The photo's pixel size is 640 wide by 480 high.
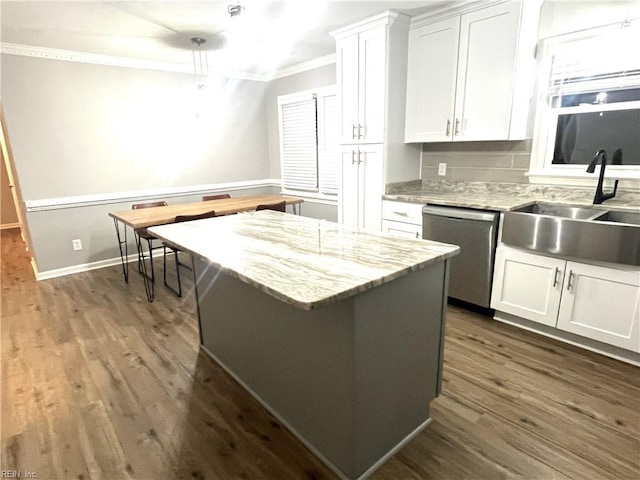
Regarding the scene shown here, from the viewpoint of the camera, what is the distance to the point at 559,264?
2.33 meters

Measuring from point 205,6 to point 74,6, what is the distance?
3.12 feet

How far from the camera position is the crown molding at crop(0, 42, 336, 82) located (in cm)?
350

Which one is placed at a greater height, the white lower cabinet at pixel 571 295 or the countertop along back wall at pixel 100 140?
the countertop along back wall at pixel 100 140

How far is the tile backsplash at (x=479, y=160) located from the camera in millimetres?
2957

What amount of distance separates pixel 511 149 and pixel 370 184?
4.05ft

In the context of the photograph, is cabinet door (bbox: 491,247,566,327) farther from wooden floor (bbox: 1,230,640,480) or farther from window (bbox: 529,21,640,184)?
window (bbox: 529,21,640,184)

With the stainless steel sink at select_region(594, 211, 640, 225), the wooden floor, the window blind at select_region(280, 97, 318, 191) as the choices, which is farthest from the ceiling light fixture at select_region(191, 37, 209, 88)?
the stainless steel sink at select_region(594, 211, 640, 225)

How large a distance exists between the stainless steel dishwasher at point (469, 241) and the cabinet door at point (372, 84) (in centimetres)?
95

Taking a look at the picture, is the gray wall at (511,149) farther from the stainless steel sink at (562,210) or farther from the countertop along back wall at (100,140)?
the countertop along back wall at (100,140)

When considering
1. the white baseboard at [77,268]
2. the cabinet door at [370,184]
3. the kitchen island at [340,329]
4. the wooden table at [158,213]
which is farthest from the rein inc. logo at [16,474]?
the white baseboard at [77,268]

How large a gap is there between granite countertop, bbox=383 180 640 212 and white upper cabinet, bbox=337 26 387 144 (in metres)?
0.62

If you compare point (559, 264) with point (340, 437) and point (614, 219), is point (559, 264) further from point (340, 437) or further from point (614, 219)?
point (340, 437)

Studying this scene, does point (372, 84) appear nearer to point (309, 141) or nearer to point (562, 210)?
point (309, 141)

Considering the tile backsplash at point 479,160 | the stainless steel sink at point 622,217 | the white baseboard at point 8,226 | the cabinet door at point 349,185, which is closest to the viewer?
the stainless steel sink at point 622,217
